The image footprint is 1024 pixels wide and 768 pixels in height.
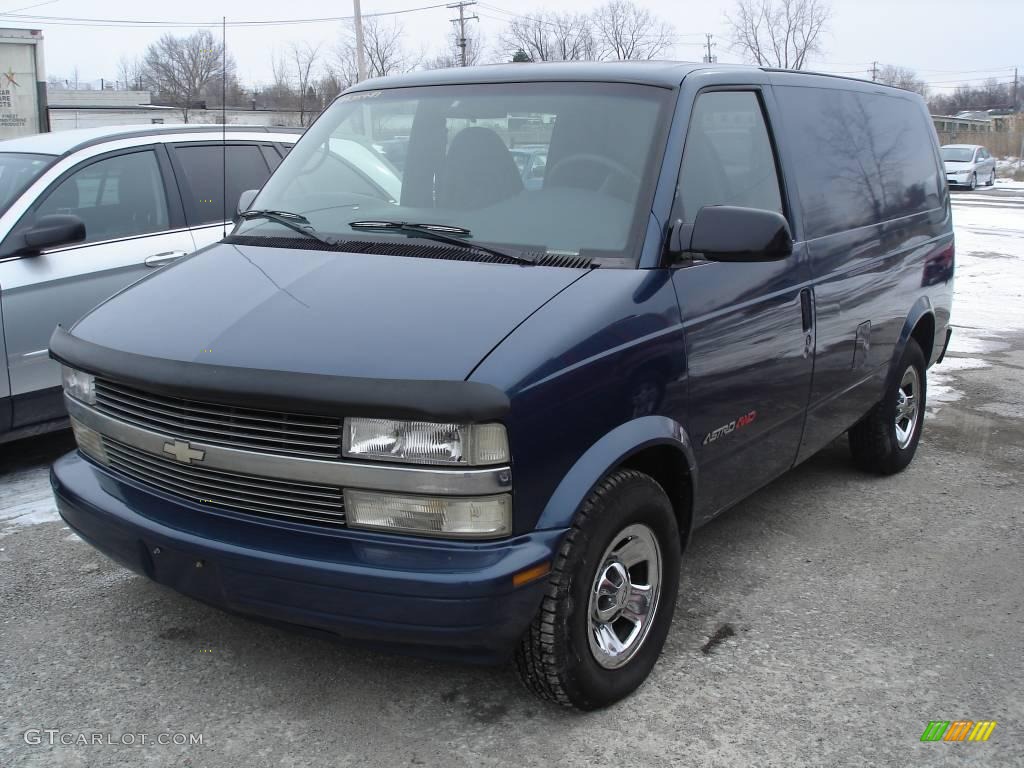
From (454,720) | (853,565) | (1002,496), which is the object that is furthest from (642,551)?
(1002,496)

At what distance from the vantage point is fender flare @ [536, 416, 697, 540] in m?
2.82

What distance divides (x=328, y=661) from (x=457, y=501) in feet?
3.64

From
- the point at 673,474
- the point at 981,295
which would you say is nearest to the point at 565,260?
the point at 673,474

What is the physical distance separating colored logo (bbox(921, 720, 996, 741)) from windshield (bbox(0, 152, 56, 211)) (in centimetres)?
497

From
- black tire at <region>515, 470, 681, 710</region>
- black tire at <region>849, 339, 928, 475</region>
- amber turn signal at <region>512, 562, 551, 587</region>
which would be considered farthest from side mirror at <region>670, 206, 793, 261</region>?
black tire at <region>849, 339, 928, 475</region>

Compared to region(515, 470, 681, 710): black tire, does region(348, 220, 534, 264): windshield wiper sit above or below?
above

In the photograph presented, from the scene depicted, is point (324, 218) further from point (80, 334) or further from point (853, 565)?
point (853, 565)

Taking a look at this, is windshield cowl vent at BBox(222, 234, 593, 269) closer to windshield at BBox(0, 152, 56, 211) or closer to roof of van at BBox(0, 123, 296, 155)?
windshield at BBox(0, 152, 56, 211)

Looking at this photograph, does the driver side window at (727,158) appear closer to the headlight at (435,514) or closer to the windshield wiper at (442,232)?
the windshield wiper at (442,232)

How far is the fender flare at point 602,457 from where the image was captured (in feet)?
9.25

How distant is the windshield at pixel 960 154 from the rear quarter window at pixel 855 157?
102ft

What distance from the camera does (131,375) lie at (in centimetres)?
299

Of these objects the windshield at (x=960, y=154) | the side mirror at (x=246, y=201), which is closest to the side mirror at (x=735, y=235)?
the side mirror at (x=246, y=201)

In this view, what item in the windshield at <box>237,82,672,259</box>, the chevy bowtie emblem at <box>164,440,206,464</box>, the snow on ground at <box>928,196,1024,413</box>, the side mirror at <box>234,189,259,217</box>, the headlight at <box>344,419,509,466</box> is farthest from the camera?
the snow on ground at <box>928,196,1024,413</box>
